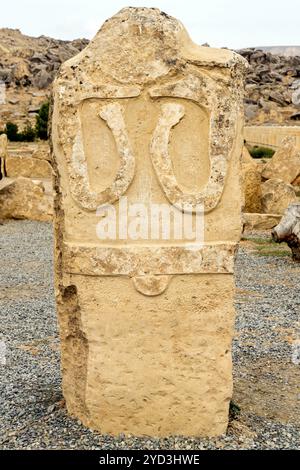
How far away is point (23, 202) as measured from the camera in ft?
52.1

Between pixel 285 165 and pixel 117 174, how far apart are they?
14594 millimetres

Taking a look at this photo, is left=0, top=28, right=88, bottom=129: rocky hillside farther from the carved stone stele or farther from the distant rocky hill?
the carved stone stele

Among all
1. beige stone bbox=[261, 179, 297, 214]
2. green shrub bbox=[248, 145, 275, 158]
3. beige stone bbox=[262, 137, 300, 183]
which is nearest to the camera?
beige stone bbox=[261, 179, 297, 214]

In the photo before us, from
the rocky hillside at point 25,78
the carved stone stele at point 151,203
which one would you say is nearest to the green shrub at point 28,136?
the rocky hillside at point 25,78

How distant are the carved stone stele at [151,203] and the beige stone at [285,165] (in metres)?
14.0

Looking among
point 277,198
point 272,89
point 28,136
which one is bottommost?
point 277,198

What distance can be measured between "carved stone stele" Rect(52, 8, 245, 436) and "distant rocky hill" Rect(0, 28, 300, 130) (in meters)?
34.5

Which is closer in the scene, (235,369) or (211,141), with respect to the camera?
(211,141)

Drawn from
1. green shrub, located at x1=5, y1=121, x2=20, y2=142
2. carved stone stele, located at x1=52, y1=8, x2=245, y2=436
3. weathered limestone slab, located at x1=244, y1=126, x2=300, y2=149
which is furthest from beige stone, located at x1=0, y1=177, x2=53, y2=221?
green shrub, located at x1=5, y1=121, x2=20, y2=142

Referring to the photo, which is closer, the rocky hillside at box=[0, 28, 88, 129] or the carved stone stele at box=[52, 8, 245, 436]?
the carved stone stele at box=[52, 8, 245, 436]

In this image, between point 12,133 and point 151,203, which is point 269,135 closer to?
point 12,133

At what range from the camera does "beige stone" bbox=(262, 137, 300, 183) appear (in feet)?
59.1

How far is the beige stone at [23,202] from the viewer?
51.6ft

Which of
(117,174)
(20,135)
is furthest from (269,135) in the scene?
(117,174)
